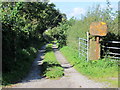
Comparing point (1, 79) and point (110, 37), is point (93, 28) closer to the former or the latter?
point (110, 37)

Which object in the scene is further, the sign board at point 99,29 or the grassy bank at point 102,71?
the sign board at point 99,29

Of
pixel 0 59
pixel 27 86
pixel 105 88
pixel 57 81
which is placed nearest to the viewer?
pixel 105 88

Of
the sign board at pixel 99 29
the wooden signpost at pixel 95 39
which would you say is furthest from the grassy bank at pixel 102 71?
the sign board at pixel 99 29

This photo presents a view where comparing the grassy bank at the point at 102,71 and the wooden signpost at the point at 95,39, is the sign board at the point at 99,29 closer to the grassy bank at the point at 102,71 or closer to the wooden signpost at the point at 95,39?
the wooden signpost at the point at 95,39

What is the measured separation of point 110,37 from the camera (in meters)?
13.3

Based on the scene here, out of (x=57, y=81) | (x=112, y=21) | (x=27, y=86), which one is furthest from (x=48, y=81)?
(x=112, y=21)

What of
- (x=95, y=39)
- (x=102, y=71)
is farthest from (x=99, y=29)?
(x=102, y=71)

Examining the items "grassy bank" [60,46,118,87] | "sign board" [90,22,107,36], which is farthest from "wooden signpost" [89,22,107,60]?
"grassy bank" [60,46,118,87]

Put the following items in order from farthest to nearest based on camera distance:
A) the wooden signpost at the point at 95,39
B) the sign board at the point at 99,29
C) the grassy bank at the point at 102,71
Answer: the wooden signpost at the point at 95,39, the sign board at the point at 99,29, the grassy bank at the point at 102,71

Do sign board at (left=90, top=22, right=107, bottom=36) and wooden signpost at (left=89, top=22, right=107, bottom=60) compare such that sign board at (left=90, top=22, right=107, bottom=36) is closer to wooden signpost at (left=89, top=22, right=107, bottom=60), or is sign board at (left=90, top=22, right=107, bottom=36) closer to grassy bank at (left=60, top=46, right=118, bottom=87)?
wooden signpost at (left=89, top=22, right=107, bottom=60)

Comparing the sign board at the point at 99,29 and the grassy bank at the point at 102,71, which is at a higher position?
the sign board at the point at 99,29

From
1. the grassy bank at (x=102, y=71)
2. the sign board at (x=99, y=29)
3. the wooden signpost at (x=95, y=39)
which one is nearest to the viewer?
the grassy bank at (x=102, y=71)

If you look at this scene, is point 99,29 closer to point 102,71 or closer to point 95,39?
point 95,39

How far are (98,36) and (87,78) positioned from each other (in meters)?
3.75
